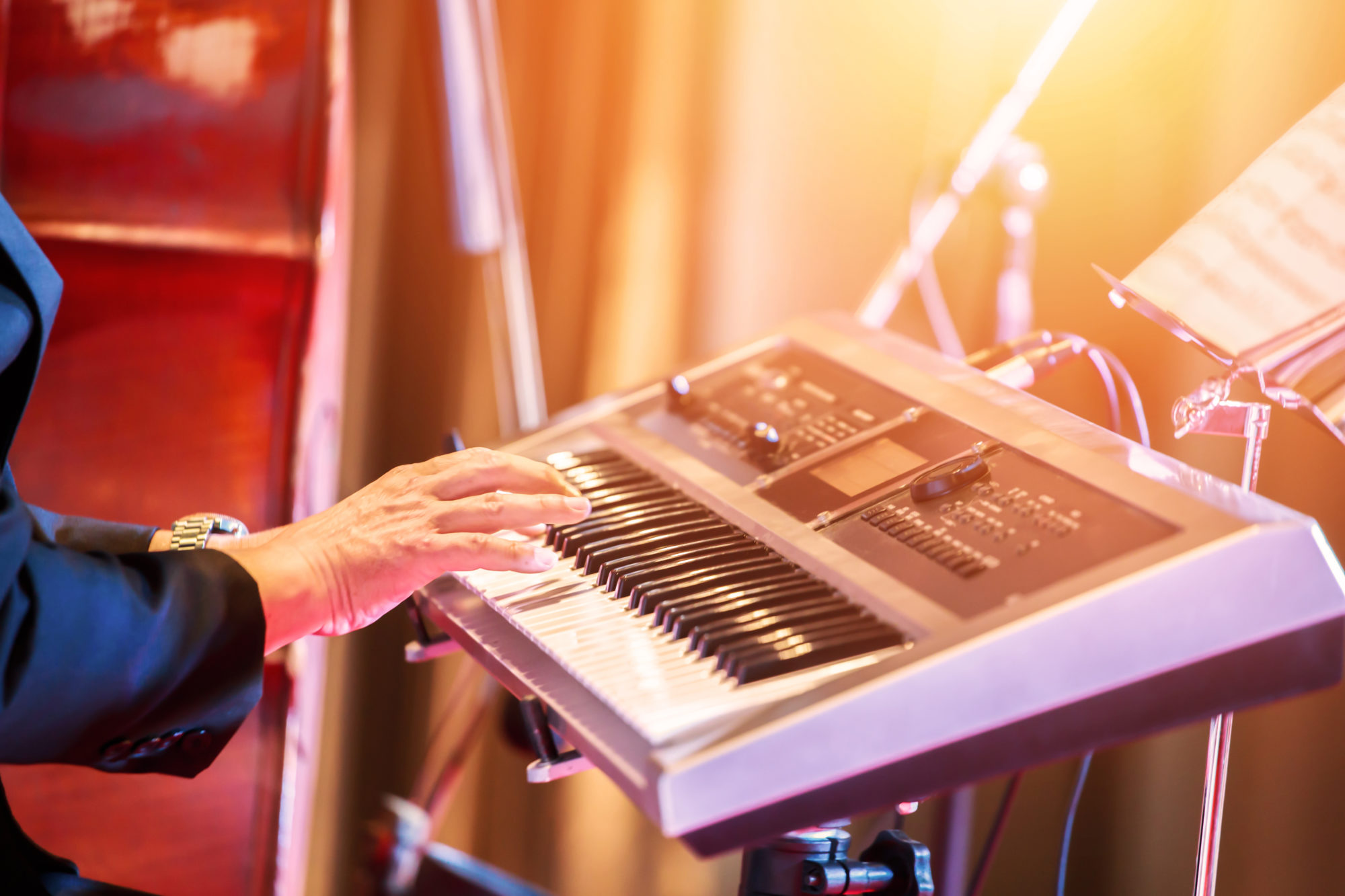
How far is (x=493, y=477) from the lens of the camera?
905mm

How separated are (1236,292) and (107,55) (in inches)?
48.1

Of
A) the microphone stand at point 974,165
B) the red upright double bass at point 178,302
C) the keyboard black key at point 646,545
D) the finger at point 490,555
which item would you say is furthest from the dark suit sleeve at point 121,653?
the microphone stand at point 974,165

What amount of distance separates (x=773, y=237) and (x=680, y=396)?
65 centimetres

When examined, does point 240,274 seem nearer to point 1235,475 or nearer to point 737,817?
point 737,817

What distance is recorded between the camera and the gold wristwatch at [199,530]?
3.35 feet

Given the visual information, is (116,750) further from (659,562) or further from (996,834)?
(996,834)

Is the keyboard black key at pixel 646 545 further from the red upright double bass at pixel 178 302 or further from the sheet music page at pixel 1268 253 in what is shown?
the red upright double bass at pixel 178 302

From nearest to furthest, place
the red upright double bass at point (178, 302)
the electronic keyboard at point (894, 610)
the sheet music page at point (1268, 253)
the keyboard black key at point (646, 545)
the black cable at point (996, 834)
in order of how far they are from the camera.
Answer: the electronic keyboard at point (894, 610), the sheet music page at point (1268, 253), the keyboard black key at point (646, 545), the black cable at point (996, 834), the red upright double bass at point (178, 302)

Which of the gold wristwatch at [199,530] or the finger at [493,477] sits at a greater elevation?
the finger at [493,477]

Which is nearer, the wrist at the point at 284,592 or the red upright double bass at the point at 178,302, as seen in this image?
the wrist at the point at 284,592

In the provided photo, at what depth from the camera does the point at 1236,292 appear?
85cm

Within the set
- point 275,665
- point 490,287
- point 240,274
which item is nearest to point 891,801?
point 275,665

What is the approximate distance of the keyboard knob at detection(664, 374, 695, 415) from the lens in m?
1.17

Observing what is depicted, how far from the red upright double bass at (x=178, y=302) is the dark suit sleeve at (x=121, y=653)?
521 millimetres
